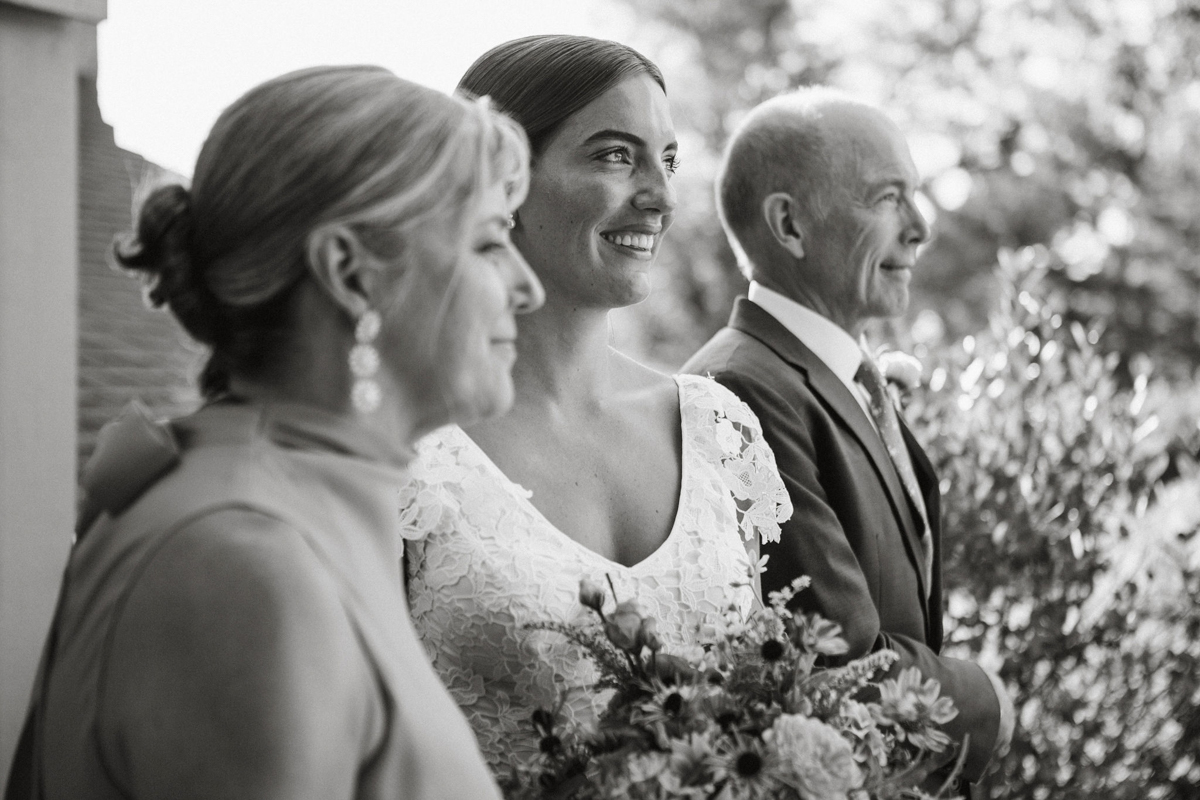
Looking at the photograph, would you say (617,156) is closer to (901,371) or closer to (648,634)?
(648,634)

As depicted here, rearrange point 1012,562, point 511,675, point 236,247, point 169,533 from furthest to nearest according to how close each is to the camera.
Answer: point 1012,562, point 511,675, point 236,247, point 169,533

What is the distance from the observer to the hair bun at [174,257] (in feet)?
5.47

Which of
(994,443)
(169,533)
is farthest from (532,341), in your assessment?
(994,443)

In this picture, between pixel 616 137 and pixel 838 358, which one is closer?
pixel 616 137

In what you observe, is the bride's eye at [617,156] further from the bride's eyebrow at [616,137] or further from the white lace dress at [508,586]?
the white lace dress at [508,586]

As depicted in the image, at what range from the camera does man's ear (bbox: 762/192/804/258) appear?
3.69 m

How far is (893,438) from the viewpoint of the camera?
3.63 m

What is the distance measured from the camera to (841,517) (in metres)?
3.24

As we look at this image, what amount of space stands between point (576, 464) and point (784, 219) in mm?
1229

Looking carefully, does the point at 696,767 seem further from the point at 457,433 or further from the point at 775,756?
the point at 457,433

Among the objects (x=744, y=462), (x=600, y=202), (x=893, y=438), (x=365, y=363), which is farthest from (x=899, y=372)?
(x=365, y=363)

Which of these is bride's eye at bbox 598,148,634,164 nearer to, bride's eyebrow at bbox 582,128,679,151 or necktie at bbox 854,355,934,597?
bride's eyebrow at bbox 582,128,679,151

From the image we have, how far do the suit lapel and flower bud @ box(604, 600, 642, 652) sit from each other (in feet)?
4.46

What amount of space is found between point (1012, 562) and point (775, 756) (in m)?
3.08
